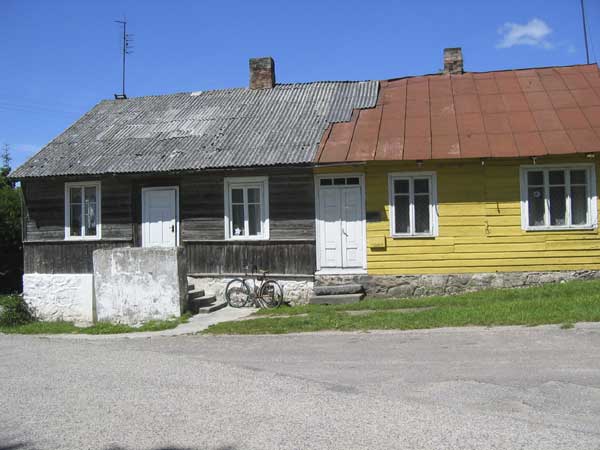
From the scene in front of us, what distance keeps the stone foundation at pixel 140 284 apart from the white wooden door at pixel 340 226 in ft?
11.3

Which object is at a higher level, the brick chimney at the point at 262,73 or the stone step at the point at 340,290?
the brick chimney at the point at 262,73

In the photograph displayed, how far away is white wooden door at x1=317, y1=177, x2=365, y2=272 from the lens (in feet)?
48.1

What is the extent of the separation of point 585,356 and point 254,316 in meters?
7.25

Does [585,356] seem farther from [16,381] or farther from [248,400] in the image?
[16,381]

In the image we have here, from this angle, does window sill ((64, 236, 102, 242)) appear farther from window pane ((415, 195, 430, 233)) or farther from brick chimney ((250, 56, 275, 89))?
window pane ((415, 195, 430, 233))

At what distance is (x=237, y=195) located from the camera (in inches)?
615

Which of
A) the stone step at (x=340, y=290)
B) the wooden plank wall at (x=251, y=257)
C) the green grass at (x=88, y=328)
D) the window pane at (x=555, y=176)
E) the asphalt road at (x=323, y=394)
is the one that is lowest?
the green grass at (x=88, y=328)

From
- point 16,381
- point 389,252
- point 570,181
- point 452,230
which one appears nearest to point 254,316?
point 389,252

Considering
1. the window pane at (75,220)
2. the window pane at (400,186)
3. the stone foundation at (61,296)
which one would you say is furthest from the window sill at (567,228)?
the window pane at (75,220)

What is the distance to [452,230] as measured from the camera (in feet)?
47.0

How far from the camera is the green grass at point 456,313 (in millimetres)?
10110

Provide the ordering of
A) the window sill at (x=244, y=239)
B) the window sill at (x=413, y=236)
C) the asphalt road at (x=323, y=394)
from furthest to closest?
the window sill at (x=244, y=239) → the window sill at (x=413, y=236) → the asphalt road at (x=323, y=394)

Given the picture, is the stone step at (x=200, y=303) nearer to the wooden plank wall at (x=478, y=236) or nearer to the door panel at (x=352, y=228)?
the door panel at (x=352, y=228)

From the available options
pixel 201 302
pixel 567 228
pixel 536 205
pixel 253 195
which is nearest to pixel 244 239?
pixel 253 195
